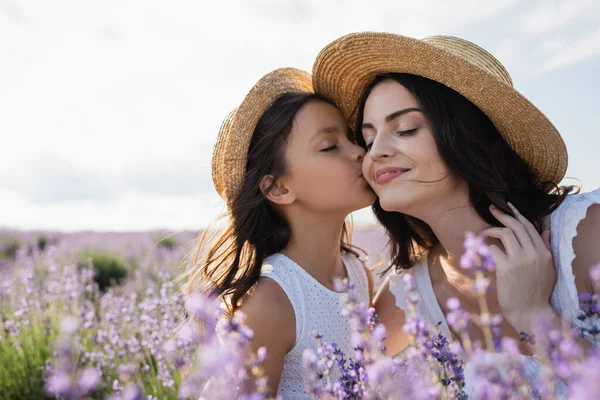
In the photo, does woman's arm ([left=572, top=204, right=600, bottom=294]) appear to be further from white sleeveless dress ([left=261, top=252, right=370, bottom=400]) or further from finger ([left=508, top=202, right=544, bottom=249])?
white sleeveless dress ([left=261, top=252, right=370, bottom=400])

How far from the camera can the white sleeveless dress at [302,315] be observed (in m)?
2.87

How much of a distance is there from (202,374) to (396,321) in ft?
6.86

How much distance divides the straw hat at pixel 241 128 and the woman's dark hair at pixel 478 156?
1.43 feet

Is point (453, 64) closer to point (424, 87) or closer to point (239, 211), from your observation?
point (424, 87)

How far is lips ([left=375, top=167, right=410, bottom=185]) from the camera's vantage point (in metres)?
2.62

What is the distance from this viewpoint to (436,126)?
2.62 meters

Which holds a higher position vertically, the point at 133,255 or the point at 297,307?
the point at 297,307

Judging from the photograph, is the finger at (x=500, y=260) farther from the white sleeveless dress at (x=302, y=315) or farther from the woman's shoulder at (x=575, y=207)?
the white sleeveless dress at (x=302, y=315)

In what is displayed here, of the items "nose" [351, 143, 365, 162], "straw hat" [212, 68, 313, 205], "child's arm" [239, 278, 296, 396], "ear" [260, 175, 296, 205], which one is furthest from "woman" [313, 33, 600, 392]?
"child's arm" [239, 278, 296, 396]

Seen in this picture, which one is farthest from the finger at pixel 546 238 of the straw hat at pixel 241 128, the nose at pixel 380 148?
the straw hat at pixel 241 128

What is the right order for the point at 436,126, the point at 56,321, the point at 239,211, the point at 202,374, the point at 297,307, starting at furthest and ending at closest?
the point at 56,321 < the point at 239,211 < the point at 297,307 < the point at 436,126 < the point at 202,374

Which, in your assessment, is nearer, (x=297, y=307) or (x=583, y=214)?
(x=583, y=214)

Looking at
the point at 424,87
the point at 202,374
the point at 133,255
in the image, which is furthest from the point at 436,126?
the point at 133,255

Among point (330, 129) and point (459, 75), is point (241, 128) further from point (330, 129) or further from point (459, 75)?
point (459, 75)
